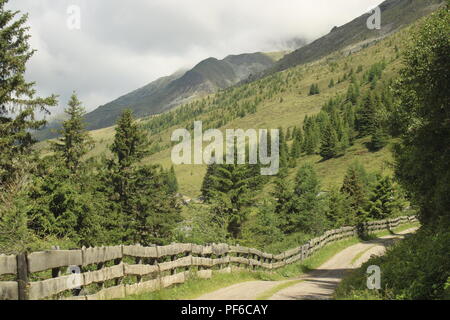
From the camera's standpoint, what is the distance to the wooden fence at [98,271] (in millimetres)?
7066

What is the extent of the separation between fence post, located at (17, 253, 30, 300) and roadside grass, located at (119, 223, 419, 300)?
333cm

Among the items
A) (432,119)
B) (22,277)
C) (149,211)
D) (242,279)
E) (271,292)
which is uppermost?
(432,119)

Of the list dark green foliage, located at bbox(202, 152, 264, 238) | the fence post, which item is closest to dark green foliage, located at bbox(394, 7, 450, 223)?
the fence post

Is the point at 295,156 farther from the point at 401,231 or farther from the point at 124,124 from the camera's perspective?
the point at 124,124

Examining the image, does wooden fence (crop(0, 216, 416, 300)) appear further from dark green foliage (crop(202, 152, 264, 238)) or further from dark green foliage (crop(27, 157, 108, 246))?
dark green foliage (crop(202, 152, 264, 238))

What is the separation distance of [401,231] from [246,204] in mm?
18353

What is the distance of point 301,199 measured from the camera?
170 ft

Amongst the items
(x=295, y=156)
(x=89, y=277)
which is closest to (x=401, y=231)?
(x=89, y=277)

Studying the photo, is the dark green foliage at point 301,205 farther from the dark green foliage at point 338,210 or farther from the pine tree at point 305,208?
the dark green foliage at point 338,210

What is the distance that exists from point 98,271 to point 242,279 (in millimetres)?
9706

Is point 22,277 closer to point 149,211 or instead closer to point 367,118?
point 149,211

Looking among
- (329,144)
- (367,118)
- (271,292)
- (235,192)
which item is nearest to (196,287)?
(271,292)

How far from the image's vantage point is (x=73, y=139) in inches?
1366

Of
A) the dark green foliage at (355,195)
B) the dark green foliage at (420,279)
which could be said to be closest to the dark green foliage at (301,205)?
the dark green foliage at (355,195)
